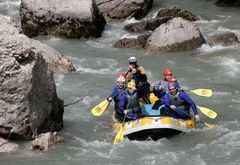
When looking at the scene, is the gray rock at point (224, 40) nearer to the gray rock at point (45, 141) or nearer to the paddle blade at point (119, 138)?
the paddle blade at point (119, 138)

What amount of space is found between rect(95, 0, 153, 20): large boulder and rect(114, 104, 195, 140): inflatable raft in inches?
374

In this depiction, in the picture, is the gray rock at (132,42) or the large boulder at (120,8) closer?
the gray rock at (132,42)

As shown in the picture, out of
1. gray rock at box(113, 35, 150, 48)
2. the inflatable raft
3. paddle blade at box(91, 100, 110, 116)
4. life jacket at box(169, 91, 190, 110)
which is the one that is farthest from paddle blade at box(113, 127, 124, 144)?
gray rock at box(113, 35, 150, 48)

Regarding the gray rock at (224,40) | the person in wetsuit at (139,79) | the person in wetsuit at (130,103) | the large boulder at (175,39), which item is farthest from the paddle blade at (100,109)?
the gray rock at (224,40)

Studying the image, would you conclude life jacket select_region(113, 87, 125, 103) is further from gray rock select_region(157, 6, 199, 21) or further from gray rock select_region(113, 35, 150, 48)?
gray rock select_region(157, 6, 199, 21)

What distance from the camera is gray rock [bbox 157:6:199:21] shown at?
695 inches

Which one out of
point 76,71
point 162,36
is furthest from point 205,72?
point 76,71

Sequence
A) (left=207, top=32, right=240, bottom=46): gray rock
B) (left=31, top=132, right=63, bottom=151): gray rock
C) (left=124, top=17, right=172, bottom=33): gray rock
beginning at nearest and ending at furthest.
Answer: (left=31, top=132, right=63, bottom=151): gray rock < (left=207, top=32, right=240, bottom=46): gray rock < (left=124, top=17, right=172, bottom=33): gray rock

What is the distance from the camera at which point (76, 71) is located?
43.3ft

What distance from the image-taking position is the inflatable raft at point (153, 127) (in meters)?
8.66

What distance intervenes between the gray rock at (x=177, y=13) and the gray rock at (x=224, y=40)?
8.59 ft

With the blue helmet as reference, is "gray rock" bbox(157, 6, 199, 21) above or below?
below

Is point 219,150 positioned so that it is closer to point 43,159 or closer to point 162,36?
point 43,159

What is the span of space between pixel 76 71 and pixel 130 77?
3.30 meters
